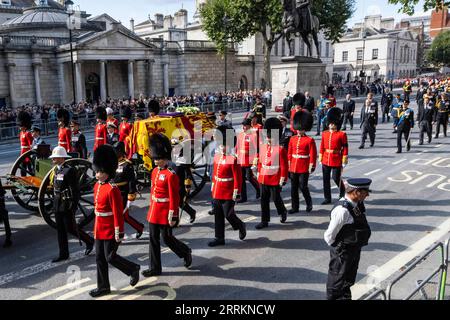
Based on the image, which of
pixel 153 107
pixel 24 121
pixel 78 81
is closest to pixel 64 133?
pixel 24 121

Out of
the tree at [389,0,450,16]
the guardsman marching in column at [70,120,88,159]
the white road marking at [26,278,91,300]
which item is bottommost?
the white road marking at [26,278,91,300]

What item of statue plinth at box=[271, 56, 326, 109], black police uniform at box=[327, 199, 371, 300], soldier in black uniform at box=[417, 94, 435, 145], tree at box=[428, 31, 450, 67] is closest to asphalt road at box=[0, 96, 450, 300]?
black police uniform at box=[327, 199, 371, 300]

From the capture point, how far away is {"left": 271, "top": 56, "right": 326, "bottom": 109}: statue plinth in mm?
20891

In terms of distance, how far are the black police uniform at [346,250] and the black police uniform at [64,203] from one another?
3.95 metres

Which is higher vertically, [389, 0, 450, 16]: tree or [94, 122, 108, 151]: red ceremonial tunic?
[389, 0, 450, 16]: tree

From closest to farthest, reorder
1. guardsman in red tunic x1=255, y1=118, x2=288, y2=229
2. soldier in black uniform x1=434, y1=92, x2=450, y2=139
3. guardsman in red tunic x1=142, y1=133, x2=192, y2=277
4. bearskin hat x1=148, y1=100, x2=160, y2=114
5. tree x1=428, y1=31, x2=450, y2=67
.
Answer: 1. guardsman in red tunic x1=142, y1=133, x2=192, y2=277
2. guardsman in red tunic x1=255, y1=118, x2=288, y2=229
3. bearskin hat x1=148, y1=100, x2=160, y2=114
4. soldier in black uniform x1=434, y1=92, x2=450, y2=139
5. tree x1=428, y1=31, x2=450, y2=67

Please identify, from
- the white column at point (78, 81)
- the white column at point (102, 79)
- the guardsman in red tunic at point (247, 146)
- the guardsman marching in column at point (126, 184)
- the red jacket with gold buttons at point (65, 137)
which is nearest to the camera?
the guardsman marching in column at point (126, 184)

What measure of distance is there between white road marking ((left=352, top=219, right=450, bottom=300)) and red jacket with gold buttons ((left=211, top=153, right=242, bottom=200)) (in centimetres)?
246

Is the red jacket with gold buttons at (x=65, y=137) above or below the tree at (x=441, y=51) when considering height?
below

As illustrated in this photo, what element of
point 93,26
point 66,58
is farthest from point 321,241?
point 93,26

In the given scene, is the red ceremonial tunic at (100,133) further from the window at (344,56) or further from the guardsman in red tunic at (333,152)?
the window at (344,56)

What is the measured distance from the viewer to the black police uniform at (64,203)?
662 centimetres

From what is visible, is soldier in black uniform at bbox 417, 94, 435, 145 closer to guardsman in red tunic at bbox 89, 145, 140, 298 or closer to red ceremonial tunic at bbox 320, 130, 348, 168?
red ceremonial tunic at bbox 320, 130, 348, 168

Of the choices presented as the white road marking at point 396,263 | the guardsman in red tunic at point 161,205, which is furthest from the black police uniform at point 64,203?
the white road marking at point 396,263
